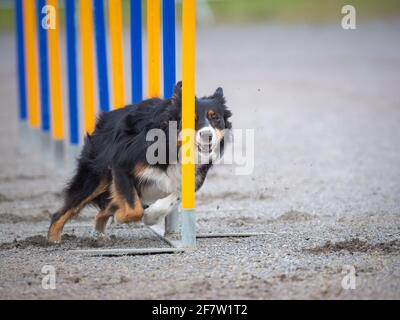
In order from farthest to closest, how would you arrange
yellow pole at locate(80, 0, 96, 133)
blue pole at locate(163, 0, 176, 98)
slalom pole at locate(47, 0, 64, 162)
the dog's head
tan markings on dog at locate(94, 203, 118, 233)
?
slalom pole at locate(47, 0, 64, 162) < yellow pole at locate(80, 0, 96, 133) < tan markings on dog at locate(94, 203, 118, 233) < blue pole at locate(163, 0, 176, 98) < the dog's head

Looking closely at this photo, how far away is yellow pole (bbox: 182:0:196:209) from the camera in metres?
5.90

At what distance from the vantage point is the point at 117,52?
8250 millimetres

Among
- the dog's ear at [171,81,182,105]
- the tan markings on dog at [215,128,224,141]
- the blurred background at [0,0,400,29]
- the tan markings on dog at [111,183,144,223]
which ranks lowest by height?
the tan markings on dog at [111,183,144,223]

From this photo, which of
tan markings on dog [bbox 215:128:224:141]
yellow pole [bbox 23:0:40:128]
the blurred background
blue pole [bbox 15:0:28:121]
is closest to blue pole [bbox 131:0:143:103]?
tan markings on dog [bbox 215:128:224:141]

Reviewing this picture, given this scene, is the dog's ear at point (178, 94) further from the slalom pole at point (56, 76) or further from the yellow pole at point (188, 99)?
the slalom pole at point (56, 76)

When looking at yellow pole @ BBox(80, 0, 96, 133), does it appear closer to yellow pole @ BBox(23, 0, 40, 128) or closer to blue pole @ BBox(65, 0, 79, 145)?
blue pole @ BBox(65, 0, 79, 145)

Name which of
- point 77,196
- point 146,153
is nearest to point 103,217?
point 77,196

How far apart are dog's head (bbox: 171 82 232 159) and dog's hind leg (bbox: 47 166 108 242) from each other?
1.05 metres

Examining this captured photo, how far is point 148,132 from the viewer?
6387 millimetres

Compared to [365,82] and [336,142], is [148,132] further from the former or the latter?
[365,82]

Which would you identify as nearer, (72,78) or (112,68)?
(112,68)

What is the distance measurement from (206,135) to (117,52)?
238 centimetres

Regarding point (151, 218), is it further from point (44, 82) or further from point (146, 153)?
point (44, 82)
